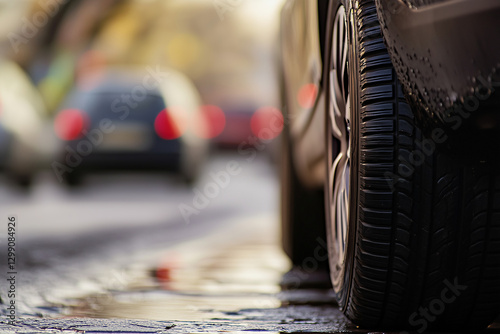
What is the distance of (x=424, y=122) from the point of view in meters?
2.13

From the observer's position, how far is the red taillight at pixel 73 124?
1148 centimetres

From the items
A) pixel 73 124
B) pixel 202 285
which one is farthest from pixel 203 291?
pixel 73 124

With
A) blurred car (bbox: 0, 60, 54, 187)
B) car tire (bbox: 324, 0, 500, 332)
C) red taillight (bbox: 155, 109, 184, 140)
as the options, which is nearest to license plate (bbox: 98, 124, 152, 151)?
red taillight (bbox: 155, 109, 184, 140)

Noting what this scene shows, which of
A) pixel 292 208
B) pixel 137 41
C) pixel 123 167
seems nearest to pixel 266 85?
pixel 137 41

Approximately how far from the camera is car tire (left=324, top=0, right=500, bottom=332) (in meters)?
2.20

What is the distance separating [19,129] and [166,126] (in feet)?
6.14

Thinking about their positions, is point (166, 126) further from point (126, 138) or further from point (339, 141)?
point (339, 141)

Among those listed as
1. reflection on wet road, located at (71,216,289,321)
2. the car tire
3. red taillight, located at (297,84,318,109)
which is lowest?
reflection on wet road, located at (71,216,289,321)

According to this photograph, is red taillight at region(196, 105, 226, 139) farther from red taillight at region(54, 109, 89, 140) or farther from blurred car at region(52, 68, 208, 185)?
red taillight at region(54, 109, 89, 140)

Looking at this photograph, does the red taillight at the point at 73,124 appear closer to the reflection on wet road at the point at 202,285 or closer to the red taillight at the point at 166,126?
the red taillight at the point at 166,126

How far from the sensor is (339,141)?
2787mm

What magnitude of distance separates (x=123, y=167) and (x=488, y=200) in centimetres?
989

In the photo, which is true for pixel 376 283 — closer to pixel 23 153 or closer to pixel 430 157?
pixel 430 157

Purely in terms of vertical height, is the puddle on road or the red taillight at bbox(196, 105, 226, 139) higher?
the red taillight at bbox(196, 105, 226, 139)
